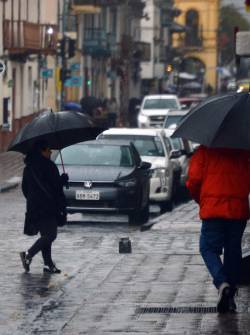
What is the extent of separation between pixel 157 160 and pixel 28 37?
24.6 m

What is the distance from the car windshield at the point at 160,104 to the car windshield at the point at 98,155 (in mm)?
32989

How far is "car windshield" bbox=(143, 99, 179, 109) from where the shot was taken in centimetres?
5731

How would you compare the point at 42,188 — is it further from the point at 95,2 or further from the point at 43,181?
the point at 95,2

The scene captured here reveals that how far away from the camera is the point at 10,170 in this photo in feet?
124

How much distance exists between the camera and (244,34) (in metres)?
14.2

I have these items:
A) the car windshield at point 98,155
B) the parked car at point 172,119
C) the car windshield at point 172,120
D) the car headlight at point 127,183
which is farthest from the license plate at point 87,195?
the car windshield at point 172,120

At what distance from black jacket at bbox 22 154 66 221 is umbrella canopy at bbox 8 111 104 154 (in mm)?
197

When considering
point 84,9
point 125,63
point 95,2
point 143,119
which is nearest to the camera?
point 143,119

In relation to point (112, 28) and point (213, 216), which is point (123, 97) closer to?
point (112, 28)

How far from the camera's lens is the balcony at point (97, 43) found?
68750mm

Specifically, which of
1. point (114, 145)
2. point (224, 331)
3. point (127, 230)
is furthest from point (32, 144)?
point (114, 145)

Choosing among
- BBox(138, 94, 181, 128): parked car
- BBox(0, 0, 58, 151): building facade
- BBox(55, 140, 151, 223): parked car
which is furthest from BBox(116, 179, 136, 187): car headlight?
BBox(138, 94, 181, 128): parked car

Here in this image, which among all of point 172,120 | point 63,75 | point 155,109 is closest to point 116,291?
point 172,120

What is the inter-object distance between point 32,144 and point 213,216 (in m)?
3.78
